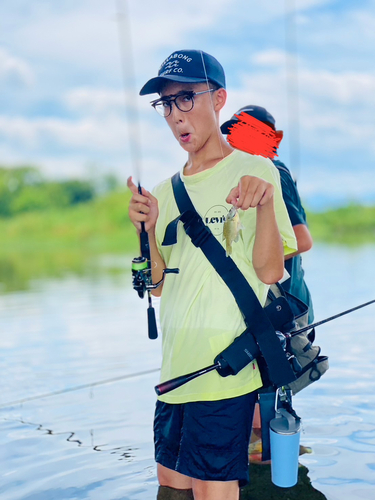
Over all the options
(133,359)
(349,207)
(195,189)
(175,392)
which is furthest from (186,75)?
(349,207)

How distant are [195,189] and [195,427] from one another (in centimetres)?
103

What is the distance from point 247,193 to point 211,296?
1.75 feet

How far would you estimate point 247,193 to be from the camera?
248 cm

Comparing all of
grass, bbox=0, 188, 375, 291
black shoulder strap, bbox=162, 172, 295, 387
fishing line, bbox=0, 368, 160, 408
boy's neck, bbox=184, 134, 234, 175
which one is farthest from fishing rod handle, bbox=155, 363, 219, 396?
grass, bbox=0, 188, 375, 291

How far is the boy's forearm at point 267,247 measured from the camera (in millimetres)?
2662

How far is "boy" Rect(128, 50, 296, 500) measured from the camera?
2.75m

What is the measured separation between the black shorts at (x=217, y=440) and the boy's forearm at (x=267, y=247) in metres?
Result: 0.52

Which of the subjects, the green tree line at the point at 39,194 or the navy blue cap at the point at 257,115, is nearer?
the navy blue cap at the point at 257,115

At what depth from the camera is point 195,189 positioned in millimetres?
2979

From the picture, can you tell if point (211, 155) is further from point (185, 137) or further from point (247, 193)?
point (247, 193)

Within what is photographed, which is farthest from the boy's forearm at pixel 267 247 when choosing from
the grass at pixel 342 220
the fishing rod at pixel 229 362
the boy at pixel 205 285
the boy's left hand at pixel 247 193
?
the grass at pixel 342 220

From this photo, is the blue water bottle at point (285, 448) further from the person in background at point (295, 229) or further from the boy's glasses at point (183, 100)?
the boy's glasses at point (183, 100)

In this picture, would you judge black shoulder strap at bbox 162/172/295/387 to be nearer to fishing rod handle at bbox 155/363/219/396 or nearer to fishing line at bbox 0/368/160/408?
fishing rod handle at bbox 155/363/219/396

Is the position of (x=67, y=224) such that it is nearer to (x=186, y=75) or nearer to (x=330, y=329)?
(x=330, y=329)
